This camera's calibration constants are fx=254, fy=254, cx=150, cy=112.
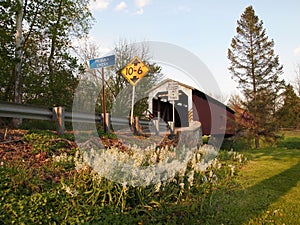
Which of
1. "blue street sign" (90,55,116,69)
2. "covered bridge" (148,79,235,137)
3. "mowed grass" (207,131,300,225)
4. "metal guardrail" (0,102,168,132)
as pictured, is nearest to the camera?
"mowed grass" (207,131,300,225)

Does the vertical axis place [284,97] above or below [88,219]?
above

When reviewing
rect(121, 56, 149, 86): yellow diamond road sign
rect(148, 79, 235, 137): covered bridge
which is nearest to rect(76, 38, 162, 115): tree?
rect(148, 79, 235, 137): covered bridge

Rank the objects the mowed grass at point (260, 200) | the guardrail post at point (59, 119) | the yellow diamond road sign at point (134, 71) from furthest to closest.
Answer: the yellow diamond road sign at point (134, 71) < the guardrail post at point (59, 119) < the mowed grass at point (260, 200)

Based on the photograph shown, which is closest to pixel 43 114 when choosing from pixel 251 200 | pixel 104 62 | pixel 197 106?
pixel 104 62

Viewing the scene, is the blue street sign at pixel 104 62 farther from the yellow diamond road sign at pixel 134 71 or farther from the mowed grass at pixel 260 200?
the mowed grass at pixel 260 200

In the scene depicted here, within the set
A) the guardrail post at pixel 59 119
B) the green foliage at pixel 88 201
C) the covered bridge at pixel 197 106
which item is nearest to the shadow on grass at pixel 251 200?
the green foliage at pixel 88 201

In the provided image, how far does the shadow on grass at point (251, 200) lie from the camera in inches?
148

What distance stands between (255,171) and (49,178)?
5.52 meters

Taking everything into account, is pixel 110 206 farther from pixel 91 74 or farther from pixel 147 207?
pixel 91 74

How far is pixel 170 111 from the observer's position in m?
27.7

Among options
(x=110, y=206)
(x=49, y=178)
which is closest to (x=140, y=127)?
(x=49, y=178)

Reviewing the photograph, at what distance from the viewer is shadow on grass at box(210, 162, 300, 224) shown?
3.76 metres

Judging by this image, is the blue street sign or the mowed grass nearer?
the mowed grass

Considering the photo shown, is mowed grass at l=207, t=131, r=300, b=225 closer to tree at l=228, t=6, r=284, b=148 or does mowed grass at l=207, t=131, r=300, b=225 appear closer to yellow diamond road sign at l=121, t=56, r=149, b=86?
yellow diamond road sign at l=121, t=56, r=149, b=86
